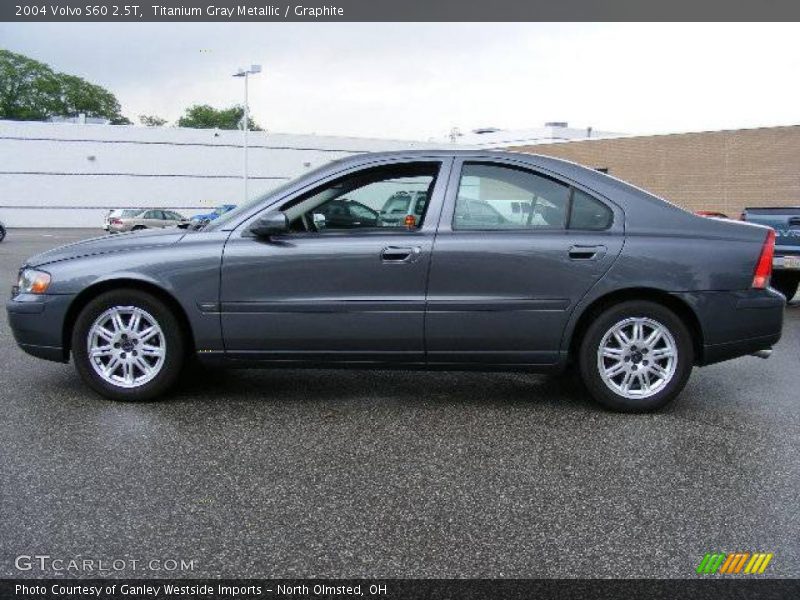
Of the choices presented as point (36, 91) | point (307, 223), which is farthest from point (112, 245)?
point (36, 91)

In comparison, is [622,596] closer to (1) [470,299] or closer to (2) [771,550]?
(2) [771,550]

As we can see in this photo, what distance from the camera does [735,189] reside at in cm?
3803

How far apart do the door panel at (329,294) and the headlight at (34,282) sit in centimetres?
119

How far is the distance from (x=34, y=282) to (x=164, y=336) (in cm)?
96

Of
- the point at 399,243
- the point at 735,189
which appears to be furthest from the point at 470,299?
the point at 735,189

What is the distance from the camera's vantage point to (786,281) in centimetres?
1033

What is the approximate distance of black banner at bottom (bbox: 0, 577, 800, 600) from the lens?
Result: 263cm

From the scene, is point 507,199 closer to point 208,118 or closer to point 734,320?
point 734,320

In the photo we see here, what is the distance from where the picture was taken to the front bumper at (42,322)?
4992mm

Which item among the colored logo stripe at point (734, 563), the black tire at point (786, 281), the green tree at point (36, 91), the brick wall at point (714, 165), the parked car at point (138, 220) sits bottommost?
the parked car at point (138, 220)

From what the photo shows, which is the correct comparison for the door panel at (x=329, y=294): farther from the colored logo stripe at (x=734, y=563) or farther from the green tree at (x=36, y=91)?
the green tree at (x=36, y=91)

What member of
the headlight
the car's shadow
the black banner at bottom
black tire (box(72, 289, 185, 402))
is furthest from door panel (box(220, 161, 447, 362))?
the black banner at bottom

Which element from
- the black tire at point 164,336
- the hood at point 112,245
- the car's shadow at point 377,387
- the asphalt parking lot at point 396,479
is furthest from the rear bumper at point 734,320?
the hood at point 112,245

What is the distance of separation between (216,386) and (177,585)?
115 inches
